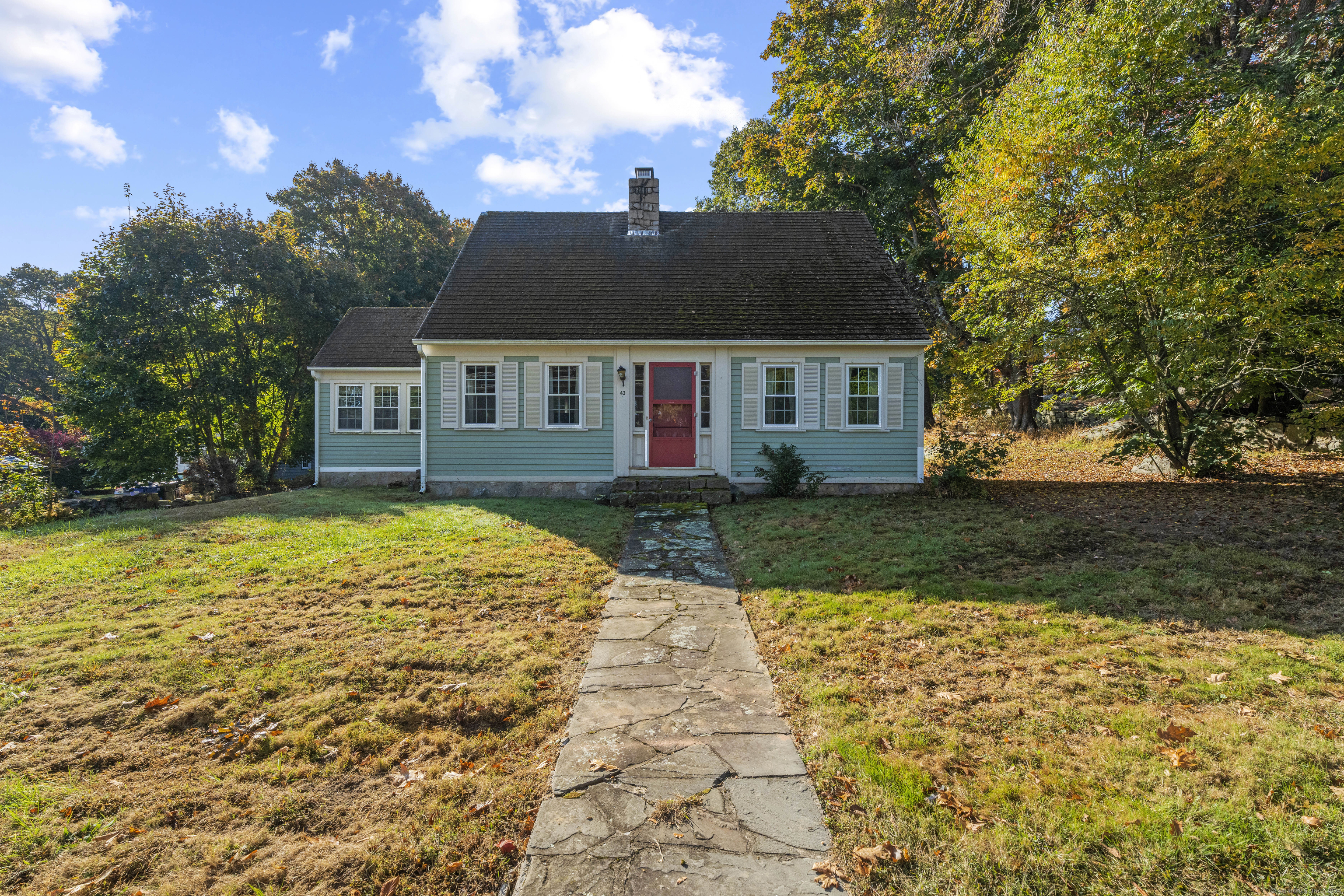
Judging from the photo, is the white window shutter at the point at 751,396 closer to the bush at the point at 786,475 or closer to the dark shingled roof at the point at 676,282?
the bush at the point at 786,475

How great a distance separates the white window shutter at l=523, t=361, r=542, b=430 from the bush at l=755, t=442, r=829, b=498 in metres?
4.82

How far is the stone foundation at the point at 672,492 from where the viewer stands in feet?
36.9

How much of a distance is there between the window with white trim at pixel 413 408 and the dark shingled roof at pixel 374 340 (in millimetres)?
692

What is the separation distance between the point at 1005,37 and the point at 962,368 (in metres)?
10.3

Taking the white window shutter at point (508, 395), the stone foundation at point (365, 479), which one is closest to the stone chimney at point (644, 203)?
the white window shutter at point (508, 395)

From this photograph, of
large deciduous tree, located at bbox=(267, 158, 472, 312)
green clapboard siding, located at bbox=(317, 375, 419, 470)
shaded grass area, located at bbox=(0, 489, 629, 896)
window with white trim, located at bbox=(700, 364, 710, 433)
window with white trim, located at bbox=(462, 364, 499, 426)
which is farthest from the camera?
large deciduous tree, located at bbox=(267, 158, 472, 312)

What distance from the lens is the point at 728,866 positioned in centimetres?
230

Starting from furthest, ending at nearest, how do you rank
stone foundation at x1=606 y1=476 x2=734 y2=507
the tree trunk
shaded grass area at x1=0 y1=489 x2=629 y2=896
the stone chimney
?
the tree trunk
the stone chimney
stone foundation at x1=606 y1=476 x2=734 y2=507
shaded grass area at x1=0 y1=489 x2=629 y2=896

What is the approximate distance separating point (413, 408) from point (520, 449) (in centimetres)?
531

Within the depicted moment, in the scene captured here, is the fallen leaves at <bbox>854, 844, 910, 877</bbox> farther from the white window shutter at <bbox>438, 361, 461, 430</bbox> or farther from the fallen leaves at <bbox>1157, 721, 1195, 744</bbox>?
the white window shutter at <bbox>438, 361, 461, 430</bbox>

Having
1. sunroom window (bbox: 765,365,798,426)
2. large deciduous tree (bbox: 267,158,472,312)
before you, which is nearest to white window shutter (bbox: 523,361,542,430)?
sunroom window (bbox: 765,365,798,426)

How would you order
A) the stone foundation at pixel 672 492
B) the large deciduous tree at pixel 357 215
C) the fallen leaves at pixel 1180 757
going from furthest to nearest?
the large deciduous tree at pixel 357 215 → the stone foundation at pixel 672 492 → the fallen leaves at pixel 1180 757

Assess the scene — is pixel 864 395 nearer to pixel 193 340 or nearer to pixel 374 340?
pixel 374 340

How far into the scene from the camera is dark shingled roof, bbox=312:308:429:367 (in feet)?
50.2
